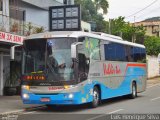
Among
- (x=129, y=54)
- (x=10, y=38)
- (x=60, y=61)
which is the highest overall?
(x=10, y=38)

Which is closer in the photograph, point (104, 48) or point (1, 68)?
point (104, 48)

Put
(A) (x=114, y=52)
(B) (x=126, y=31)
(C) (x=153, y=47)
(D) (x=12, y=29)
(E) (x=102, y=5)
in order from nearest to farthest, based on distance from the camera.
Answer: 1. (A) (x=114, y=52)
2. (D) (x=12, y=29)
3. (B) (x=126, y=31)
4. (C) (x=153, y=47)
5. (E) (x=102, y=5)

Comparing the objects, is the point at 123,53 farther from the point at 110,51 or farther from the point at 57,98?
the point at 57,98

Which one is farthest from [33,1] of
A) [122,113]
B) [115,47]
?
[122,113]

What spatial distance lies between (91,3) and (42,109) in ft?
164

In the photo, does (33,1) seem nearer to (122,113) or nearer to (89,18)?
(122,113)

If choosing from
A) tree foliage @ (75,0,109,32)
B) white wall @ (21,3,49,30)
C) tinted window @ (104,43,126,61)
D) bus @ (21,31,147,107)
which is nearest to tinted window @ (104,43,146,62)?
tinted window @ (104,43,126,61)

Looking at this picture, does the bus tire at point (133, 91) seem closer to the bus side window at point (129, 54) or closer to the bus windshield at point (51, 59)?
the bus side window at point (129, 54)

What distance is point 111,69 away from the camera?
65.7ft

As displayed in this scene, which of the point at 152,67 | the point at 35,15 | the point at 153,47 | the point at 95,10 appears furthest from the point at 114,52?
the point at 95,10

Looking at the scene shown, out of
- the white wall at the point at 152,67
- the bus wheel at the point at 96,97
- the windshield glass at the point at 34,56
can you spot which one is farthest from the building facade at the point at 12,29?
the white wall at the point at 152,67

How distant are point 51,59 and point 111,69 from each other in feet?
14.9

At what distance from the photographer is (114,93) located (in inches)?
804

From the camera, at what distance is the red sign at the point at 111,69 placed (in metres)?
19.3
